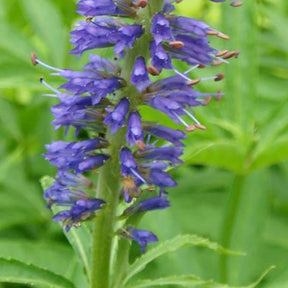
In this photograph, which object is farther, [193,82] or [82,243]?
[82,243]

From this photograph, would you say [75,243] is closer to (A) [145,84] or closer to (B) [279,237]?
(A) [145,84]

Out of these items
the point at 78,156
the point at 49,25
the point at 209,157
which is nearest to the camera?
the point at 78,156

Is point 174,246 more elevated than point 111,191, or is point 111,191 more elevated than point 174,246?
point 111,191

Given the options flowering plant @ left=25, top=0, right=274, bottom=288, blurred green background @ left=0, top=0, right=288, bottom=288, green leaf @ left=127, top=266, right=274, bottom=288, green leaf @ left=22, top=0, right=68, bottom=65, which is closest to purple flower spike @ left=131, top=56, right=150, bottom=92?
flowering plant @ left=25, top=0, right=274, bottom=288

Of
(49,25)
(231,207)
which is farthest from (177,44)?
(49,25)

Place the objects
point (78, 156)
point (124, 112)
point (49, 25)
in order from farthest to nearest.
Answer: point (49, 25) < point (78, 156) < point (124, 112)

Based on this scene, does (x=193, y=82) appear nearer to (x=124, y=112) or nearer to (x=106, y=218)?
(x=124, y=112)

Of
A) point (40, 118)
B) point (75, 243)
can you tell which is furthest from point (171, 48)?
point (40, 118)

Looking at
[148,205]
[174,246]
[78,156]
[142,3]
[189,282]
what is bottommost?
[189,282]
